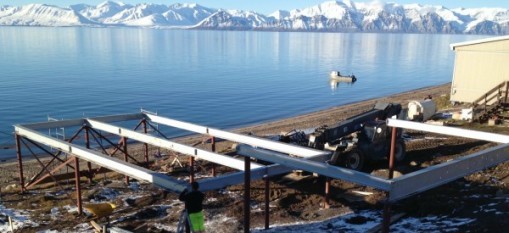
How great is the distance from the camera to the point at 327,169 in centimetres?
991

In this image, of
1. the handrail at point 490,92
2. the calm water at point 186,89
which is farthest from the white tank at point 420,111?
the calm water at point 186,89

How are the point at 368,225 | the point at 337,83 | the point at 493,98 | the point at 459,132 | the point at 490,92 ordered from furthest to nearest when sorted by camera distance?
the point at 337,83, the point at 493,98, the point at 490,92, the point at 459,132, the point at 368,225

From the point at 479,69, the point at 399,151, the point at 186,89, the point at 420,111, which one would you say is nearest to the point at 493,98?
the point at 479,69

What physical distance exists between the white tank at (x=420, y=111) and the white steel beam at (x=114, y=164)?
21043 mm

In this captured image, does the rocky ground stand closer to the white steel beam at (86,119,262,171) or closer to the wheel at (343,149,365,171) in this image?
the wheel at (343,149,365,171)

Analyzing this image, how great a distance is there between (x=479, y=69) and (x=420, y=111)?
20.2 feet

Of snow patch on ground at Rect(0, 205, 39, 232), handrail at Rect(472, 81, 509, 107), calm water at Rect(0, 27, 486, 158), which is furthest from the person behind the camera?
calm water at Rect(0, 27, 486, 158)

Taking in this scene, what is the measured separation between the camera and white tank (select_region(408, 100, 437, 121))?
28.8 meters

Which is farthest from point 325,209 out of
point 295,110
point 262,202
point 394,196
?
point 295,110

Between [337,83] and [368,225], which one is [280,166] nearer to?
[368,225]

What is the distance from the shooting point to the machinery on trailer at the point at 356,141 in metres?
17.6

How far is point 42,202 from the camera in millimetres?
16531

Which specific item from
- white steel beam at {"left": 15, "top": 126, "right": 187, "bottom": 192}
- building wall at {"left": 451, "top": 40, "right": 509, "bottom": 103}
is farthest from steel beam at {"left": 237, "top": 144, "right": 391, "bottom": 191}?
building wall at {"left": 451, "top": 40, "right": 509, "bottom": 103}

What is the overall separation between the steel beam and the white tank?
67.2ft
